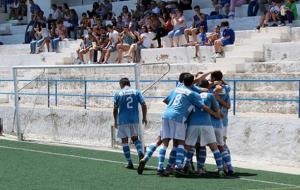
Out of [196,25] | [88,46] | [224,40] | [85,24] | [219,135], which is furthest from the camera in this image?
[85,24]

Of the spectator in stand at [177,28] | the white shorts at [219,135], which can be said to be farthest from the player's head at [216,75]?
the spectator in stand at [177,28]

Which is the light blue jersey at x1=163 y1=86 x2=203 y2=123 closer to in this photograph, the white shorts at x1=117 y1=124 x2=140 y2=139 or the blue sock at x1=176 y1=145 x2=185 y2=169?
the blue sock at x1=176 y1=145 x2=185 y2=169

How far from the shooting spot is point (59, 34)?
30.1 metres

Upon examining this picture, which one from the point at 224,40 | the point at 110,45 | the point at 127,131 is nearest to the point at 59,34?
the point at 110,45

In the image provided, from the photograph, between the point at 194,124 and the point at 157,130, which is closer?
the point at 194,124

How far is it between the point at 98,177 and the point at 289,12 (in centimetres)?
1067

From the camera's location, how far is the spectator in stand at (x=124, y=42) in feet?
81.6

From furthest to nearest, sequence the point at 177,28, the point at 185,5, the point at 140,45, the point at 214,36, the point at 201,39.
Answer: the point at 185,5 < the point at 140,45 < the point at 177,28 < the point at 201,39 < the point at 214,36

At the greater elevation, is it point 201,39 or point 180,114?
point 201,39

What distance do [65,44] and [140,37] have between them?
529 centimetres

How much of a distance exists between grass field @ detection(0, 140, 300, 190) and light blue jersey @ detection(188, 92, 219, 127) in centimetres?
93

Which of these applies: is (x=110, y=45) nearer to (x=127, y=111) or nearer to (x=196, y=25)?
(x=196, y=25)

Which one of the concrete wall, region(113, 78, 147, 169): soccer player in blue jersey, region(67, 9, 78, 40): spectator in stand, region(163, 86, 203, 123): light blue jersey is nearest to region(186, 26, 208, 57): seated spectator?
the concrete wall

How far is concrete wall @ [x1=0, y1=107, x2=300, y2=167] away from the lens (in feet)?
50.8
